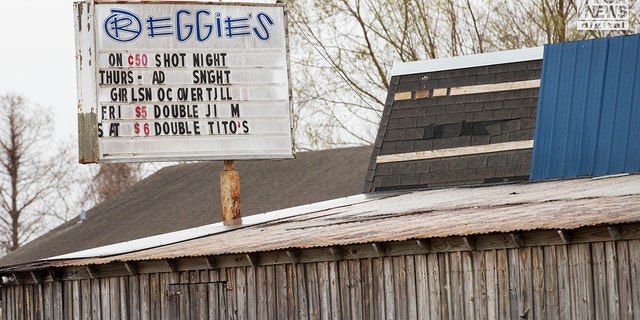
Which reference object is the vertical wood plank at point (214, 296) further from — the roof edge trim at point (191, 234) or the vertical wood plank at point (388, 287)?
the vertical wood plank at point (388, 287)

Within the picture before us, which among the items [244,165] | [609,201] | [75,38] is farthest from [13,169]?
[609,201]

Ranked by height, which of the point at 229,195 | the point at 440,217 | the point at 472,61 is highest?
the point at 472,61

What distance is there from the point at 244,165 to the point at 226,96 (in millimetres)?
15236

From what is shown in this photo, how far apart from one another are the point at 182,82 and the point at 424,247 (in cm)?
846

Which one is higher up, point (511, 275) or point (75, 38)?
point (75, 38)

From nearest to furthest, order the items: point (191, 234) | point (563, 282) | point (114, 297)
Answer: point (563, 282), point (114, 297), point (191, 234)

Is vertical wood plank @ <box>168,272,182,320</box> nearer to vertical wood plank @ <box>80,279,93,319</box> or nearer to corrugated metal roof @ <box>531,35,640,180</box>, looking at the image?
vertical wood plank @ <box>80,279,93,319</box>

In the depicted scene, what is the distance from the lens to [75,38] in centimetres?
→ 2138

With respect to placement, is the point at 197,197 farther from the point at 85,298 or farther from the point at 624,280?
the point at 624,280

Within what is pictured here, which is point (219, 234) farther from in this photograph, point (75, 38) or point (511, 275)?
point (511, 275)

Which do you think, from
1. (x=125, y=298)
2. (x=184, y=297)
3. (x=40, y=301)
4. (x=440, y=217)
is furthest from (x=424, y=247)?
(x=40, y=301)

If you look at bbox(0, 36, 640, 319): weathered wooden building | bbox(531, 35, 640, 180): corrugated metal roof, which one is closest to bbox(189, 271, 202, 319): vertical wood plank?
bbox(0, 36, 640, 319): weathered wooden building

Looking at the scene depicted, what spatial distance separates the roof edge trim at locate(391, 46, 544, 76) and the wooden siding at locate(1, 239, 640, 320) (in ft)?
28.7

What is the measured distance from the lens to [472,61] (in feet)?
78.7
